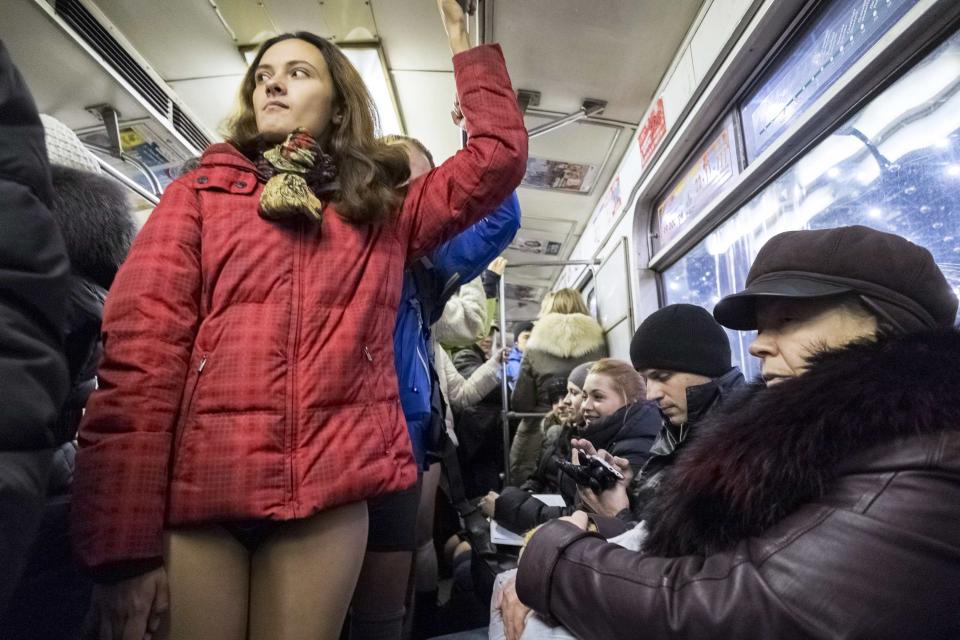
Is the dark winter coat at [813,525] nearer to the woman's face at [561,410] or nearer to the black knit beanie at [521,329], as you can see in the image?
the woman's face at [561,410]

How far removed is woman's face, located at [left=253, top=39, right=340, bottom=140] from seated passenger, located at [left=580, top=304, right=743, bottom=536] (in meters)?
1.27

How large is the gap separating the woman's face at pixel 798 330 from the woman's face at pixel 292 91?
1.01 metres

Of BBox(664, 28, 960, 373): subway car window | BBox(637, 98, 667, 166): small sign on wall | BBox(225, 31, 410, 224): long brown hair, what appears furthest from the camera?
BBox(637, 98, 667, 166): small sign on wall

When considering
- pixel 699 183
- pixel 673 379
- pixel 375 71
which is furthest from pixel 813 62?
pixel 375 71

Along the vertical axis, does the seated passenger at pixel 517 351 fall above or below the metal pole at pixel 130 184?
below

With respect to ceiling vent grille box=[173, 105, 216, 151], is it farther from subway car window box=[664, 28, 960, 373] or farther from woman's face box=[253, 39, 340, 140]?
subway car window box=[664, 28, 960, 373]

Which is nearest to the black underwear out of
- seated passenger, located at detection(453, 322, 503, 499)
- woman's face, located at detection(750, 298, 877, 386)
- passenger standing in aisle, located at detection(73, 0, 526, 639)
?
passenger standing in aisle, located at detection(73, 0, 526, 639)

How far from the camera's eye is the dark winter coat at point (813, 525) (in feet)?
1.96

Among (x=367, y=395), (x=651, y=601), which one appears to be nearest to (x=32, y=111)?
(x=367, y=395)

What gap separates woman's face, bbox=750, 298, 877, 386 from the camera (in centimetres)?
88

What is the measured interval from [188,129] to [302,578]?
324 cm

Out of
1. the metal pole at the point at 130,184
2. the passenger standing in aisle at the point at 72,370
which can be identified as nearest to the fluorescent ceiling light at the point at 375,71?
the metal pole at the point at 130,184

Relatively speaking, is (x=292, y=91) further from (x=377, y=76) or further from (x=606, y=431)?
(x=377, y=76)

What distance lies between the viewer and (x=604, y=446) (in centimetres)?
212
